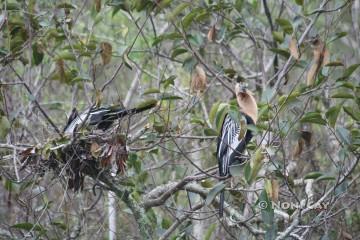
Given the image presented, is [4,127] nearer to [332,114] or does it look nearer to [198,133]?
[332,114]

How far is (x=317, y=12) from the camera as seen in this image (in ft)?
14.8

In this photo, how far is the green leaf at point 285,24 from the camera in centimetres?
471

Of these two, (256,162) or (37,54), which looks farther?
(37,54)

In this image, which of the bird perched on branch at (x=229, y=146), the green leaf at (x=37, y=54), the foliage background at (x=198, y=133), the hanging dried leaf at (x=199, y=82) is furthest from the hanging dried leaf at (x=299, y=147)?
the green leaf at (x=37, y=54)

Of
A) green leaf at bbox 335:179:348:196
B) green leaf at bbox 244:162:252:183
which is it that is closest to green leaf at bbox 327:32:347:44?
green leaf at bbox 335:179:348:196

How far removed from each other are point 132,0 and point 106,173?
1.24 meters

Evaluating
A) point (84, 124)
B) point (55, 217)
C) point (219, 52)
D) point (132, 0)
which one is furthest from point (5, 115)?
point (219, 52)

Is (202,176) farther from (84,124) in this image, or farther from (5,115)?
(5,115)

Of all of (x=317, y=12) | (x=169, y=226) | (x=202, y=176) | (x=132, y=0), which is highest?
(x=132, y=0)

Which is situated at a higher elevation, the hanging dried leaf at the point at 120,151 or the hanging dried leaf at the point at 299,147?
the hanging dried leaf at the point at 120,151

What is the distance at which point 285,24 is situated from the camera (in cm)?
474

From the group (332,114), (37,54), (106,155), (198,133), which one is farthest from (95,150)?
(198,133)

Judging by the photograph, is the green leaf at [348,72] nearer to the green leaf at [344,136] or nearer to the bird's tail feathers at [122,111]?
the green leaf at [344,136]

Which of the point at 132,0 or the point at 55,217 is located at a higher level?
the point at 132,0
